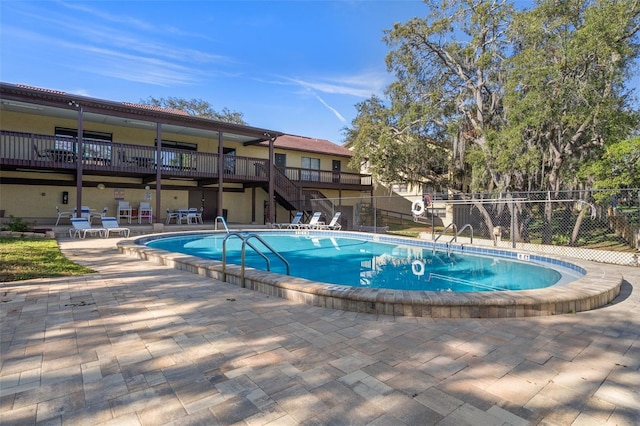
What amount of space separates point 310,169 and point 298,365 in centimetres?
1733

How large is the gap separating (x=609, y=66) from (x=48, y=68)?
65.6 ft

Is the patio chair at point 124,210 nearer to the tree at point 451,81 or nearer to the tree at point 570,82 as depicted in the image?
the tree at point 451,81

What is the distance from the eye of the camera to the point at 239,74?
66.0ft

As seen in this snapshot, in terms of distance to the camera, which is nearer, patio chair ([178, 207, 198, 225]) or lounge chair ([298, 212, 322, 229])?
lounge chair ([298, 212, 322, 229])

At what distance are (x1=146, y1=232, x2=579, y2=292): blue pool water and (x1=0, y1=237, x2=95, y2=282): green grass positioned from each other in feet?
10.5

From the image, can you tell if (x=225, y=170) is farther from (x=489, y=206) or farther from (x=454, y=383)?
(x=454, y=383)

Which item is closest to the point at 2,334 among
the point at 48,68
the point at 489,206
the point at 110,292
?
the point at 110,292

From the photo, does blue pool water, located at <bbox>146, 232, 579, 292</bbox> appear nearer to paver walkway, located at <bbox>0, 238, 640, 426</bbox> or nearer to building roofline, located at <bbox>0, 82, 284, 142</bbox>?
paver walkway, located at <bbox>0, 238, 640, 426</bbox>

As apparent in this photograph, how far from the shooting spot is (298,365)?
93.4 inches

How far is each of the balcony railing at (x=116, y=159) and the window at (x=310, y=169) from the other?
3.65 metres

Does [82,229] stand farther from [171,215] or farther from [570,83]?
[570,83]

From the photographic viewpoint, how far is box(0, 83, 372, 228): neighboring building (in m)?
11.5

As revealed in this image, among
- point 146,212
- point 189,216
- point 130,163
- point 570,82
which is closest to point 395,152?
point 570,82

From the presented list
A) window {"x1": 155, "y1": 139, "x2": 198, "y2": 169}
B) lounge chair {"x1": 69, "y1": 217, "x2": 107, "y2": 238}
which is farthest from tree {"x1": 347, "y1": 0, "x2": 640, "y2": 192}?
lounge chair {"x1": 69, "y1": 217, "x2": 107, "y2": 238}
